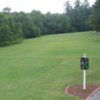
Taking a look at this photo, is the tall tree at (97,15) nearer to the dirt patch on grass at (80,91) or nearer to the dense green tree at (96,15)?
the dense green tree at (96,15)

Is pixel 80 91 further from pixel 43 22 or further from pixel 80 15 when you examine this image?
pixel 80 15

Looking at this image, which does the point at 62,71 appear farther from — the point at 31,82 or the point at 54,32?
the point at 54,32

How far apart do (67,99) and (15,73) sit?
329 inches

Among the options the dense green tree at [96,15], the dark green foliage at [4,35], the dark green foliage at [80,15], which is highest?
the dense green tree at [96,15]

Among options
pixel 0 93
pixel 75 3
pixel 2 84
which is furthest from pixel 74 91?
pixel 75 3

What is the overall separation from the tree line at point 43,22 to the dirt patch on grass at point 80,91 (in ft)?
120

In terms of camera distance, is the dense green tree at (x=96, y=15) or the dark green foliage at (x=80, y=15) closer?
the dense green tree at (x=96, y=15)

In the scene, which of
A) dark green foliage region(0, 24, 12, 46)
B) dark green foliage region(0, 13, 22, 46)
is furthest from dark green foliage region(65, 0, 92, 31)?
dark green foliage region(0, 24, 12, 46)

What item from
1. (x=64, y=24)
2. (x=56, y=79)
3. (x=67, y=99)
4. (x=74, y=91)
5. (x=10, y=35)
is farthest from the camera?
(x=64, y=24)

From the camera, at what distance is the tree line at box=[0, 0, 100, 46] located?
54.6 metres

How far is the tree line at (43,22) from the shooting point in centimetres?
5462

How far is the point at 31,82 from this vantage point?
16.8 m

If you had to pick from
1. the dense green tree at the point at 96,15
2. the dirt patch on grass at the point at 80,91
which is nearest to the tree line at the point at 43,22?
the dense green tree at the point at 96,15

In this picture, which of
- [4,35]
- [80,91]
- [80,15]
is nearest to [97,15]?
[4,35]
